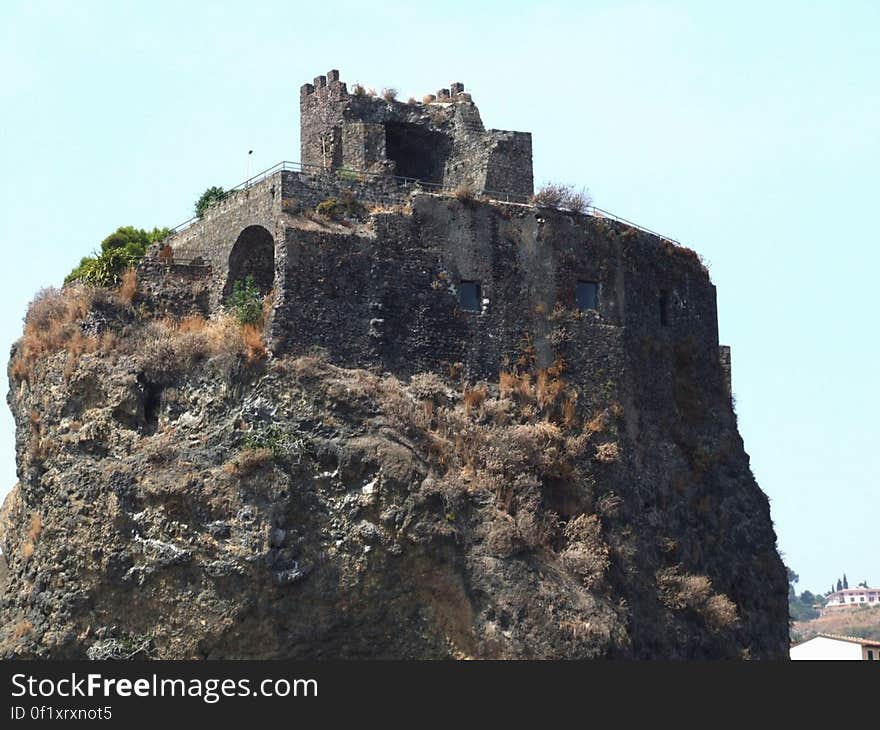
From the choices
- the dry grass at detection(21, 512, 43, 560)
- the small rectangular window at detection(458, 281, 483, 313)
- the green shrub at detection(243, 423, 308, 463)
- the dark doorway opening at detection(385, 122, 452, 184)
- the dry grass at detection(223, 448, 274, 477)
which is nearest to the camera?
the dry grass at detection(223, 448, 274, 477)

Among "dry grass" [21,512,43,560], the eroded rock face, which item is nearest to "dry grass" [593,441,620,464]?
the eroded rock face

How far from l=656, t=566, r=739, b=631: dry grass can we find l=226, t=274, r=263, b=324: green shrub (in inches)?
433

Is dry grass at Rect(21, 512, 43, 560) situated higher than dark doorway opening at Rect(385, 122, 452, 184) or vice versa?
dark doorway opening at Rect(385, 122, 452, 184)

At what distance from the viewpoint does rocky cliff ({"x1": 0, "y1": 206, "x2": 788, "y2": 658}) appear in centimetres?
3797

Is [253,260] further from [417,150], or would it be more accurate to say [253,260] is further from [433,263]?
[417,150]

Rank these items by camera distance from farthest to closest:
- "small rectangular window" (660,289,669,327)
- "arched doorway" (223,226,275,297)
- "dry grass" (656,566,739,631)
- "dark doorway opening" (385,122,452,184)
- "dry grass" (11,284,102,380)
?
"dark doorway opening" (385,122,452,184), "small rectangular window" (660,289,669,327), "arched doorway" (223,226,275,297), "dry grass" (656,566,739,631), "dry grass" (11,284,102,380)

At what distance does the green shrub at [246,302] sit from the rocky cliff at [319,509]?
18.2 inches

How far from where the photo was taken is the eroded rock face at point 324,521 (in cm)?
3794

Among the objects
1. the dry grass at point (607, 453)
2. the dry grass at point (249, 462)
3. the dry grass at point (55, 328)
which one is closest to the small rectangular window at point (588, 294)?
the dry grass at point (607, 453)

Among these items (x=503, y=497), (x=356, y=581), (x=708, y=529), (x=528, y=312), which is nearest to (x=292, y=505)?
(x=356, y=581)

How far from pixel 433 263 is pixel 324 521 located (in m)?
7.09

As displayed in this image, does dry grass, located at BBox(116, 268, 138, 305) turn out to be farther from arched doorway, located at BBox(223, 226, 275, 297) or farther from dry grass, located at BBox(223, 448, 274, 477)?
dry grass, located at BBox(223, 448, 274, 477)

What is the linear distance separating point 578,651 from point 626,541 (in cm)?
425

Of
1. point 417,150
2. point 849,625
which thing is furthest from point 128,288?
point 849,625
